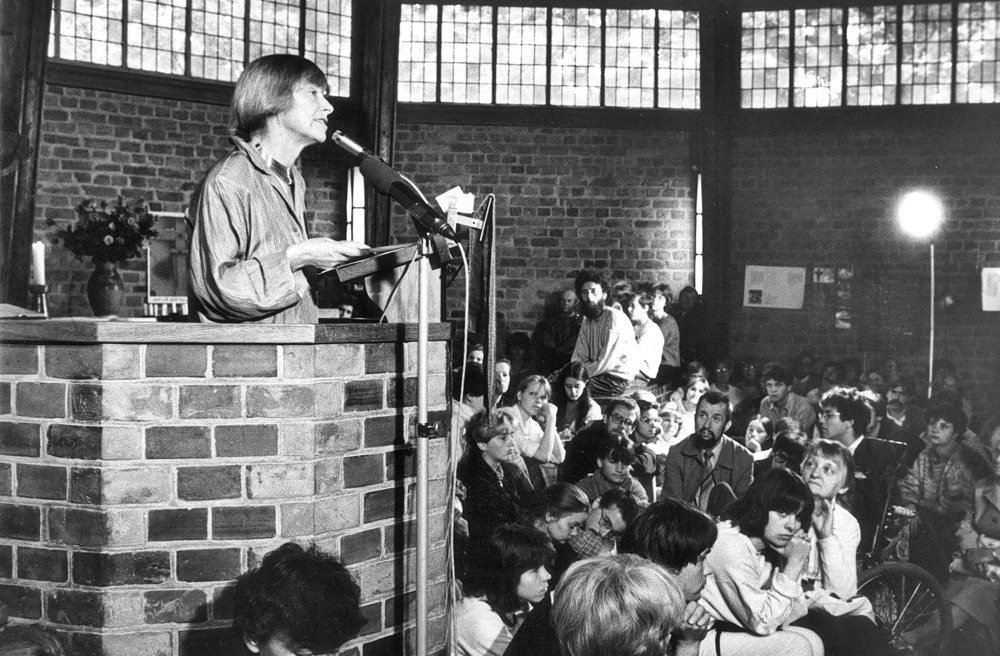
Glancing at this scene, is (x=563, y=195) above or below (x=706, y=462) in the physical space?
above

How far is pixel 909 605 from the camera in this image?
151 inches

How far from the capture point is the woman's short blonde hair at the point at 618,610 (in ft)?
5.87

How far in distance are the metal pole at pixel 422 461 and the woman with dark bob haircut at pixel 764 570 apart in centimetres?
170

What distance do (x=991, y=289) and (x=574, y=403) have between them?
610 centimetres

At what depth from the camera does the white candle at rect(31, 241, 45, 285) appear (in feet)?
25.2

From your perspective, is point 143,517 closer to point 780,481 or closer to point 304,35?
point 780,481

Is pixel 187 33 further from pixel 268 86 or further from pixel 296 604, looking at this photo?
pixel 296 604

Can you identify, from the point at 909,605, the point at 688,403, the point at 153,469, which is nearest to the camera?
the point at 153,469

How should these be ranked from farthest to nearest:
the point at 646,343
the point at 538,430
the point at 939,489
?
the point at 646,343 → the point at 538,430 → the point at 939,489

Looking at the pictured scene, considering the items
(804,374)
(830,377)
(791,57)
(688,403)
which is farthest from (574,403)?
(791,57)

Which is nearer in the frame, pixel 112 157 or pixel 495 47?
pixel 112 157

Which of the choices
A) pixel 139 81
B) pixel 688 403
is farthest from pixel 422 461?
pixel 139 81

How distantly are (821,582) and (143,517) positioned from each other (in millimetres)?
2870

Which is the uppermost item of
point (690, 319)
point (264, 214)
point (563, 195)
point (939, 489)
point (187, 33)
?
point (187, 33)
